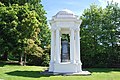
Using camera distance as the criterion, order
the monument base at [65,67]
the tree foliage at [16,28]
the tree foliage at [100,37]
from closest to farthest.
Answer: the monument base at [65,67], the tree foliage at [16,28], the tree foliage at [100,37]

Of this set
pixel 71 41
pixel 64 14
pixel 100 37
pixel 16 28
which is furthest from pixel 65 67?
pixel 100 37

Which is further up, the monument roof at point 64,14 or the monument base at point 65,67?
the monument roof at point 64,14

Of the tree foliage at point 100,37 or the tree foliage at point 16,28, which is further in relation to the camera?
the tree foliage at point 100,37

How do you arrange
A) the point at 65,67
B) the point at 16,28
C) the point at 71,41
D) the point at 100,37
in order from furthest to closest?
→ the point at 100,37
the point at 16,28
the point at 71,41
the point at 65,67

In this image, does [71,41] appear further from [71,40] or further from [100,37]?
[100,37]

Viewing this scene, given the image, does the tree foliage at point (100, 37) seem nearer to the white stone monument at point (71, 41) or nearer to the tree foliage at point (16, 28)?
the tree foliage at point (16, 28)

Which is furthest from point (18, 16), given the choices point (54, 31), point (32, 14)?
point (54, 31)

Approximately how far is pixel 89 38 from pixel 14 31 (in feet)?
40.0

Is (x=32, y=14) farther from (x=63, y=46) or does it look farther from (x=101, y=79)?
(x=101, y=79)

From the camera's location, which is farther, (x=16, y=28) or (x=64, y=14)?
(x=16, y=28)

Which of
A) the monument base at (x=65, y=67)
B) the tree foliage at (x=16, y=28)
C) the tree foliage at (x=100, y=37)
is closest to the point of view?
the monument base at (x=65, y=67)

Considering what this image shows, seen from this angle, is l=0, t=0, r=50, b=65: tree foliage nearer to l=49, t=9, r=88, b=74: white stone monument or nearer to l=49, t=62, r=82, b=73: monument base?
l=49, t=9, r=88, b=74: white stone monument

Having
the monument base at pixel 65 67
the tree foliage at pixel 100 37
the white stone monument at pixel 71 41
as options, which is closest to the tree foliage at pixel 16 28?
the white stone monument at pixel 71 41

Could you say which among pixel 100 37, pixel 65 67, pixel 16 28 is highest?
pixel 16 28
